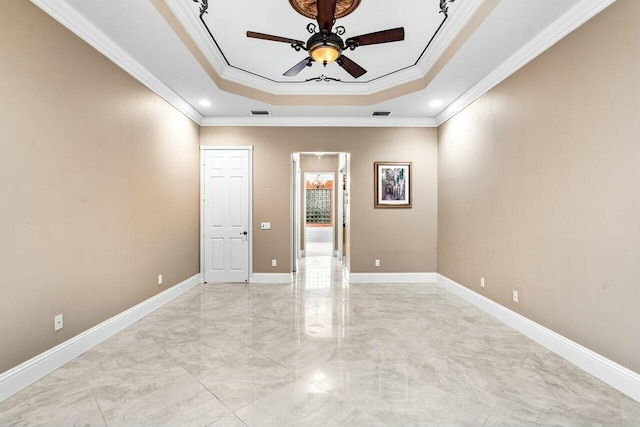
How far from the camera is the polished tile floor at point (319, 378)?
1.85 metres

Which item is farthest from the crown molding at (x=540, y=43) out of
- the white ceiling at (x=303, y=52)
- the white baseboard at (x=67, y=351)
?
the white baseboard at (x=67, y=351)

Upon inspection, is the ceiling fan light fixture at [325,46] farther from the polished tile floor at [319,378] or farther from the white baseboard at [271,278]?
the white baseboard at [271,278]

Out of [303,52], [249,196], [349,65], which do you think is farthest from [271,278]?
[349,65]

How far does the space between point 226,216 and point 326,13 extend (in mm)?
4025

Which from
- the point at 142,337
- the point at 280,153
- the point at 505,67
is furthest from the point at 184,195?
the point at 505,67

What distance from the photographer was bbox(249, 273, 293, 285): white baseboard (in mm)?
5422

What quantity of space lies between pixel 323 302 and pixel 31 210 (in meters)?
3.34

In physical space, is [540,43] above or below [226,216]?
above

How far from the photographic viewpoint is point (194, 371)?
93.8 inches

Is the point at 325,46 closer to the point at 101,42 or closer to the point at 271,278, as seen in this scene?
the point at 101,42

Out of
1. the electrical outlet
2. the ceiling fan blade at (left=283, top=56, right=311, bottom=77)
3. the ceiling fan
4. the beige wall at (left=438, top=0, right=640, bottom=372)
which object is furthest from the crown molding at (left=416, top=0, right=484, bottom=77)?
the electrical outlet

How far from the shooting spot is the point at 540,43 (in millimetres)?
2846

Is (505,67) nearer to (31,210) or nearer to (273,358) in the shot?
(273,358)

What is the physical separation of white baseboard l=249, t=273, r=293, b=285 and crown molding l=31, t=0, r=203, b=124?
126 inches
